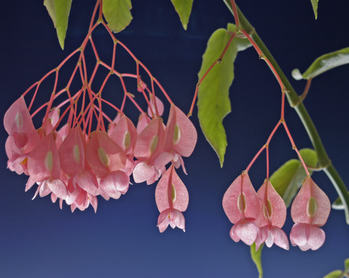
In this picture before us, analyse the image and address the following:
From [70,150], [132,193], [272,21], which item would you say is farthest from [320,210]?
[272,21]

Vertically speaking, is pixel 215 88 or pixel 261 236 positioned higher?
pixel 215 88

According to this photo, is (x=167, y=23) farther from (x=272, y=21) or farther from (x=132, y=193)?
(x=132, y=193)

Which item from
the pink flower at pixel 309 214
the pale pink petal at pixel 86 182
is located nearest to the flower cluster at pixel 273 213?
the pink flower at pixel 309 214

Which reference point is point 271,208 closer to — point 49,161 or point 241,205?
point 241,205

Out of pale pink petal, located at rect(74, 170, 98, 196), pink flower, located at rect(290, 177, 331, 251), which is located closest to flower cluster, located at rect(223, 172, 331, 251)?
pink flower, located at rect(290, 177, 331, 251)

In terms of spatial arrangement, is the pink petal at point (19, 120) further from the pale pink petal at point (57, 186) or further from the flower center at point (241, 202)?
the flower center at point (241, 202)

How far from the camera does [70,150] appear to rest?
0.93 feet

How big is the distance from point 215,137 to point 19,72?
0.77 metres

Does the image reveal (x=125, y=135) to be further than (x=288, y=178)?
No

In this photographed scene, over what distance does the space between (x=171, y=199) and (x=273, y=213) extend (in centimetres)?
7

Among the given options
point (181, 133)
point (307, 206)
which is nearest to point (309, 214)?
point (307, 206)

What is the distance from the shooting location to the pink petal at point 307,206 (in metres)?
0.33

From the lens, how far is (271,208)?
13.3 inches

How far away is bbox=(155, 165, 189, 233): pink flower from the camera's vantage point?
1.06 feet
